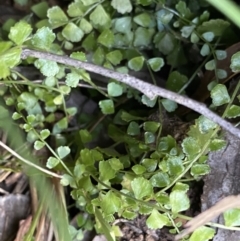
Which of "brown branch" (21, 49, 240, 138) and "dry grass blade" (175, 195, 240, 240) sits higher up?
"brown branch" (21, 49, 240, 138)

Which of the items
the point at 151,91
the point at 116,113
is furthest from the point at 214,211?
the point at 116,113

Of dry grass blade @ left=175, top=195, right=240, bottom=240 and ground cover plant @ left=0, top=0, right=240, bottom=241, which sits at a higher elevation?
ground cover plant @ left=0, top=0, right=240, bottom=241

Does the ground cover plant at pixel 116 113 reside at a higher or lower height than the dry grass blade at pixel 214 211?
higher

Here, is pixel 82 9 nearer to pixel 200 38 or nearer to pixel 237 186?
pixel 200 38

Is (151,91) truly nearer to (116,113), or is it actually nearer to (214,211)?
(214,211)

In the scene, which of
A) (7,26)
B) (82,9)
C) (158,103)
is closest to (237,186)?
(158,103)

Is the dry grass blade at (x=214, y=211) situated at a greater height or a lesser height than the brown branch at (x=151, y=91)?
lesser

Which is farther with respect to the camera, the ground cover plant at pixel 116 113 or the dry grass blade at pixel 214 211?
the ground cover plant at pixel 116 113

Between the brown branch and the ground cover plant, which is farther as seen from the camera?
the ground cover plant
